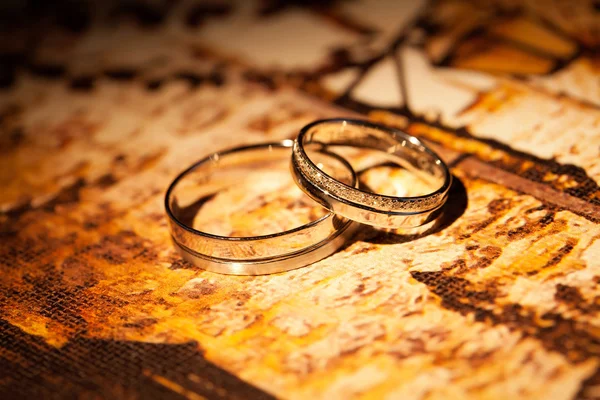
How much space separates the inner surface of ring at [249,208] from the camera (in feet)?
3.56

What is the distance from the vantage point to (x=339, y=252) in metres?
1.12

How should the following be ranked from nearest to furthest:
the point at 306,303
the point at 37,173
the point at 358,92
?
the point at 306,303 → the point at 37,173 → the point at 358,92

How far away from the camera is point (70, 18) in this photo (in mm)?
2217

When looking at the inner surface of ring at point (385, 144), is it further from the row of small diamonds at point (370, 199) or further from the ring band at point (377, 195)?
the row of small diamonds at point (370, 199)

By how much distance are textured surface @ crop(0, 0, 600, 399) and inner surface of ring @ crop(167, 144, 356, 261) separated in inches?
2.4

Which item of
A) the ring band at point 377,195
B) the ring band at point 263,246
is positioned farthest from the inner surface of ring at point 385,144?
the ring band at point 263,246

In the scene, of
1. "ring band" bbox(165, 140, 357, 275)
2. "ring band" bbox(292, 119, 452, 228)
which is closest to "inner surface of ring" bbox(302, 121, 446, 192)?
"ring band" bbox(292, 119, 452, 228)

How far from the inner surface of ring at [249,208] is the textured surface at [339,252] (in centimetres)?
6

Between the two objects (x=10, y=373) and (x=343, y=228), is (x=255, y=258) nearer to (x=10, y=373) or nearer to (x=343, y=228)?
(x=343, y=228)

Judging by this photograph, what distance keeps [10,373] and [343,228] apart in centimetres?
68

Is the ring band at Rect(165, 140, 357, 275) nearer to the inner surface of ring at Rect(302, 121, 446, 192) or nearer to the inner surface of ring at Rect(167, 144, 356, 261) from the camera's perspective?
the inner surface of ring at Rect(167, 144, 356, 261)

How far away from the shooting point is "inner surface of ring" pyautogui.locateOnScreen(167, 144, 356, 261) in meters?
1.08

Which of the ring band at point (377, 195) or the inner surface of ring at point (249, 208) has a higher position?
the ring band at point (377, 195)

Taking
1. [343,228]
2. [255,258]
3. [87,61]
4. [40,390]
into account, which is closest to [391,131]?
[343,228]
